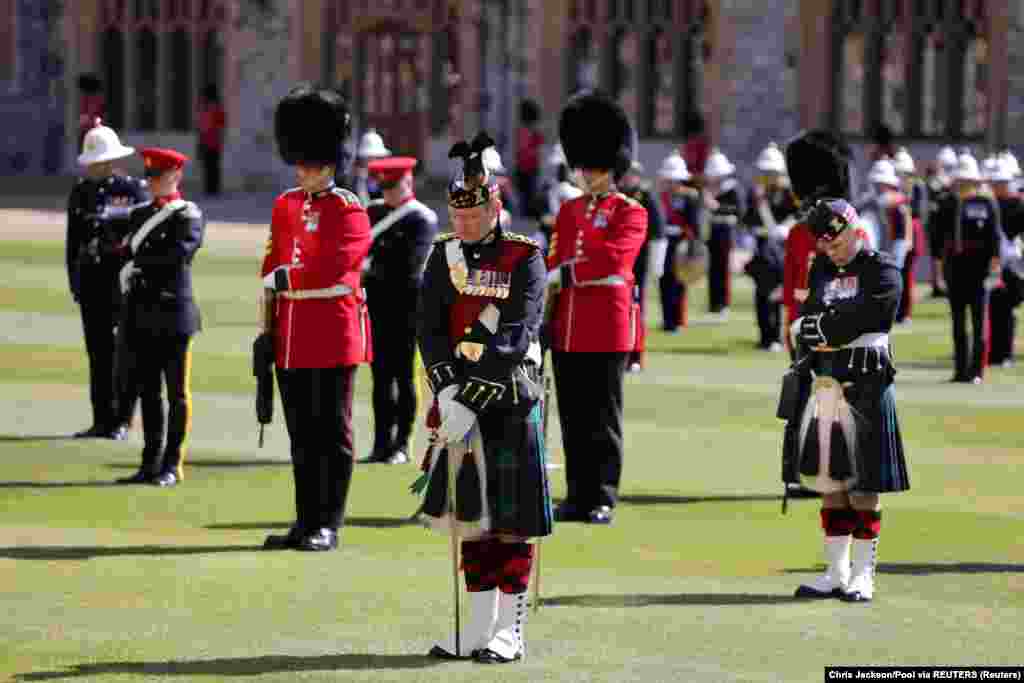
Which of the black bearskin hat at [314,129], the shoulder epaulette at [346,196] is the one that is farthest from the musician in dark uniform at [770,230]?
the shoulder epaulette at [346,196]

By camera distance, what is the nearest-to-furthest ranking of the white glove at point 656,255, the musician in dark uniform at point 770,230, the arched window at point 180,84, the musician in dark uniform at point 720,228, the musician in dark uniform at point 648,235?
the musician in dark uniform at point 648,235
the white glove at point 656,255
the musician in dark uniform at point 770,230
the musician in dark uniform at point 720,228
the arched window at point 180,84

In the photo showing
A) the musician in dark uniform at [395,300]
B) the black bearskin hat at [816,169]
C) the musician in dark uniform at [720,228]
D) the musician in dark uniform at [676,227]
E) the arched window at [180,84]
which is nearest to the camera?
the black bearskin hat at [816,169]

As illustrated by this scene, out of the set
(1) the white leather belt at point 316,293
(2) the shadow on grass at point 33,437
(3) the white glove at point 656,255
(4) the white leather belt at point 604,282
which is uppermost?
(1) the white leather belt at point 316,293

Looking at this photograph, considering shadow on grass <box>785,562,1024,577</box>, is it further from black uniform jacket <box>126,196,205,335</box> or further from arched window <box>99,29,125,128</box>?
arched window <box>99,29,125,128</box>

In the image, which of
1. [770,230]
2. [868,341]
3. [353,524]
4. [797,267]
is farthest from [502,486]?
[770,230]

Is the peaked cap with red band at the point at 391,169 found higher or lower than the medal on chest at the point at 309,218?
higher

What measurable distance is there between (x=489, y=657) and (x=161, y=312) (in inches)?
153

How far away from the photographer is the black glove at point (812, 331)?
8992 millimetres

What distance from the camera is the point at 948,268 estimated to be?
15992 millimetres

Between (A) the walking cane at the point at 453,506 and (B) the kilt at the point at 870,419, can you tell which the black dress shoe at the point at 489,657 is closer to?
(A) the walking cane at the point at 453,506

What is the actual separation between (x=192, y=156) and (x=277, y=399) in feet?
66.9

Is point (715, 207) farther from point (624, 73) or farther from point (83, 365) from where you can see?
point (624, 73)

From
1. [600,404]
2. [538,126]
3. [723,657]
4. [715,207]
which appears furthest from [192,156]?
[723,657]

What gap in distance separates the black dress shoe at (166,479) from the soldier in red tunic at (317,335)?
1475mm
